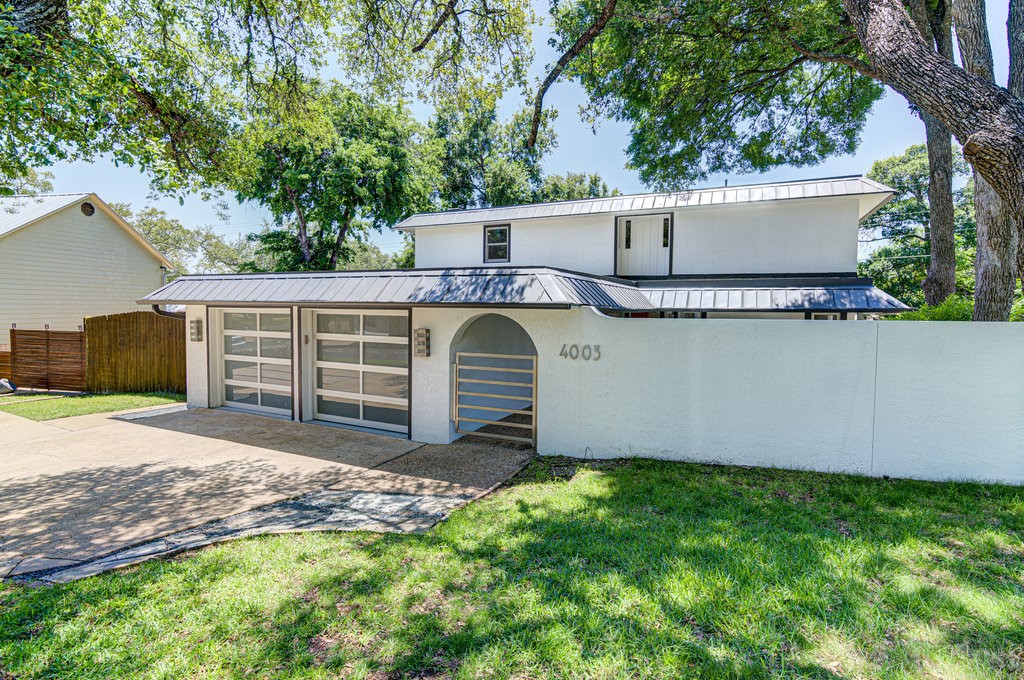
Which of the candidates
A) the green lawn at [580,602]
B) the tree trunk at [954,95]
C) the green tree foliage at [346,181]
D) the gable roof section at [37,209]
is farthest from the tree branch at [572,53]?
the gable roof section at [37,209]

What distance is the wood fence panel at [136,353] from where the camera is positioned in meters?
Answer: 12.8

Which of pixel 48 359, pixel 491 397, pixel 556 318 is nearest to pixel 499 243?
pixel 491 397

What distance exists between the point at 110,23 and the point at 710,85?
10263 millimetres

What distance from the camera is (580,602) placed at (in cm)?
331

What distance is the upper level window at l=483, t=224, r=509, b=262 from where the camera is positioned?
1458 cm

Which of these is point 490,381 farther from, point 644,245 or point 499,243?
point 499,243

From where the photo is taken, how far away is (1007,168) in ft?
13.2

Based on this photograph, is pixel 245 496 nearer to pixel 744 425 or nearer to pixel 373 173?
pixel 744 425

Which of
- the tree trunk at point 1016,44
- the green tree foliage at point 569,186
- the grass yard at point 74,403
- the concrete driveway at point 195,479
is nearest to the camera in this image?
the concrete driveway at point 195,479

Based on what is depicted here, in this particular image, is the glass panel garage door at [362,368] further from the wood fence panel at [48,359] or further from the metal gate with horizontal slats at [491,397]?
the wood fence panel at [48,359]

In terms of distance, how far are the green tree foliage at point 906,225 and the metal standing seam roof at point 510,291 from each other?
23.2m

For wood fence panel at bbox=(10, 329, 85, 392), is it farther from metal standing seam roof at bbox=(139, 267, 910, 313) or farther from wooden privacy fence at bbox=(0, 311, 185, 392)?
metal standing seam roof at bbox=(139, 267, 910, 313)

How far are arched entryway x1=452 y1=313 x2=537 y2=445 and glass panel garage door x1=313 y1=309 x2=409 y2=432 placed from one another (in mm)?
1054

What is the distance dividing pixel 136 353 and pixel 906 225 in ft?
126
